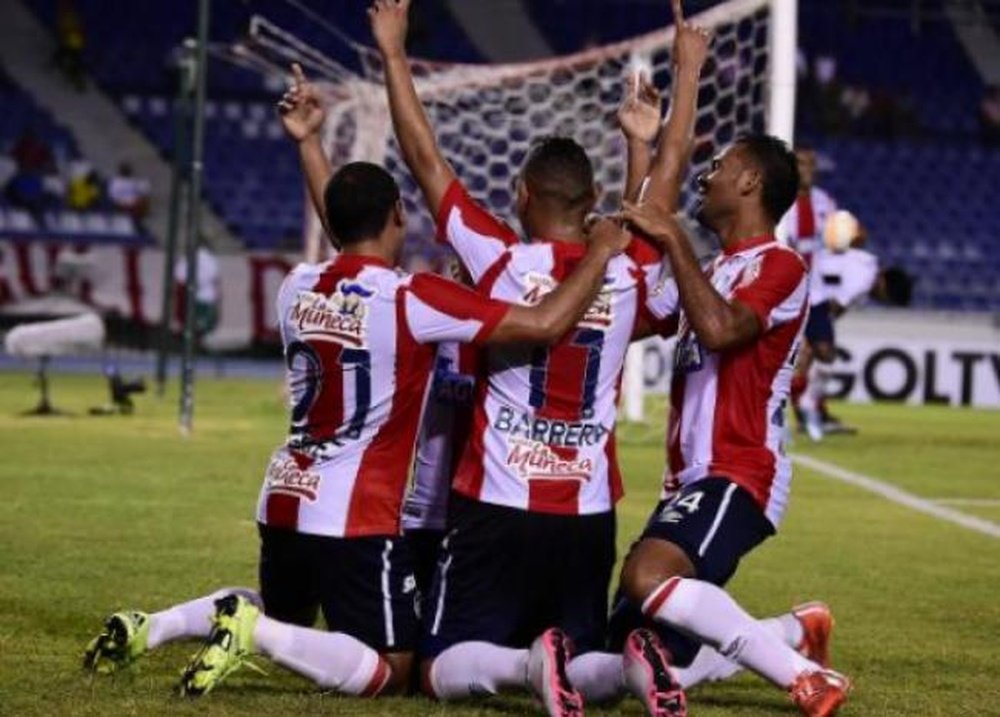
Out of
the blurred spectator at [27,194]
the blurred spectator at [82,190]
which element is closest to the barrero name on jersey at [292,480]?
the blurred spectator at [27,194]

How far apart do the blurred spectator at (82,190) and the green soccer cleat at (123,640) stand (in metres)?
24.5

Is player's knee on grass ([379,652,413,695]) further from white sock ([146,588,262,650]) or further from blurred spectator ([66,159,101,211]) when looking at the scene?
blurred spectator ([66,159,101,211])

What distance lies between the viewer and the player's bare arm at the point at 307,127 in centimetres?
788

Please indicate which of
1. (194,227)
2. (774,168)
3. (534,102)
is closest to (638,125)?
(774,168)

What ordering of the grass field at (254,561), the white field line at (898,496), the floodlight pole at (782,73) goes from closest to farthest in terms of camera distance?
the grass field at (254,561)
the white field line at (898,496)
the floodlight pole at (782,73)

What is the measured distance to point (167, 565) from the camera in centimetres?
1021

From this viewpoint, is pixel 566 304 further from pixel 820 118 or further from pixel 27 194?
pixel 820 118

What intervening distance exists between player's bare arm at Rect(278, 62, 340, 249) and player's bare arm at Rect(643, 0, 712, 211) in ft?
4.07

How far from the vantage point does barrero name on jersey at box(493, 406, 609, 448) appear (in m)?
6.91

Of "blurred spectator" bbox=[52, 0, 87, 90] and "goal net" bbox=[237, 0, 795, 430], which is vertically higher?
"blurred spectator" bbox=[52, 0, 87, 90]

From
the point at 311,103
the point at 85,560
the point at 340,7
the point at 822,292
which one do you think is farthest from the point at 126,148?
the point at 311,103

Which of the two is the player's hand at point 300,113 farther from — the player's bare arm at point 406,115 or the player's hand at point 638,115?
the player's hand at point 638,115

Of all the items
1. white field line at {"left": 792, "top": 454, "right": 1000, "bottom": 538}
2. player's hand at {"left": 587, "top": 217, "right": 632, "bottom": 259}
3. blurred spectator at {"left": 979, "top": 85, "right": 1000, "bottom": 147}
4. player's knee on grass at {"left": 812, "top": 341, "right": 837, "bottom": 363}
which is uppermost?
blurred spectator at {"left": 979, "top": 85, "right": 1000, "bottom": 147}

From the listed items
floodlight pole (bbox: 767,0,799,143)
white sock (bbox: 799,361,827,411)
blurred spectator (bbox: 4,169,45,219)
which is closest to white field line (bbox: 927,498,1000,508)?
floodlight pole (bbox: 767,0,799,143)
